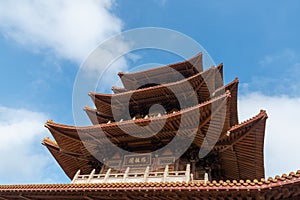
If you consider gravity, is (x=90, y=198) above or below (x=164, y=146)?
below

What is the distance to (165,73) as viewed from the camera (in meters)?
17.9

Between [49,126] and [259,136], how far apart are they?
933 cm

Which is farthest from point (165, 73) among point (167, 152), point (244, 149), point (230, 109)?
point (244, 149)

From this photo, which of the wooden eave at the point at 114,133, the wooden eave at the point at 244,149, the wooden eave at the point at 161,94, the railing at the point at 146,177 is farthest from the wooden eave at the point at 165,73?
the railing at the point at 146,177

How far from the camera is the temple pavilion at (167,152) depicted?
761 cm

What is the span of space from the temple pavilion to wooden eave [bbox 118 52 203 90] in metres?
1.93

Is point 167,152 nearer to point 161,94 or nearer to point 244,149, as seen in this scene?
point 244,149

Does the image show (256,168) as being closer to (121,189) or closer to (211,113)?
(211,113)

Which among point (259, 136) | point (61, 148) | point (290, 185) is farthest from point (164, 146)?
point (290, 185)

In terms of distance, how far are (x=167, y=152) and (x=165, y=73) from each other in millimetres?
7477

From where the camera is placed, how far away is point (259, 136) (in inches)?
410

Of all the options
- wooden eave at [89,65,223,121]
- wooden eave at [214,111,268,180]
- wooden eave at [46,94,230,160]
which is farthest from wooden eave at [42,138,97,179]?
wooden eave at [214,111,268,180]

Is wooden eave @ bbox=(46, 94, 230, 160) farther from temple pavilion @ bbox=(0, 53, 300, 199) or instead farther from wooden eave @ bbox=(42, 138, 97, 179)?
wooden eave @ bbox=(42, 138, 97, 179)

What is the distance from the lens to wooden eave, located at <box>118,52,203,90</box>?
17.3m
